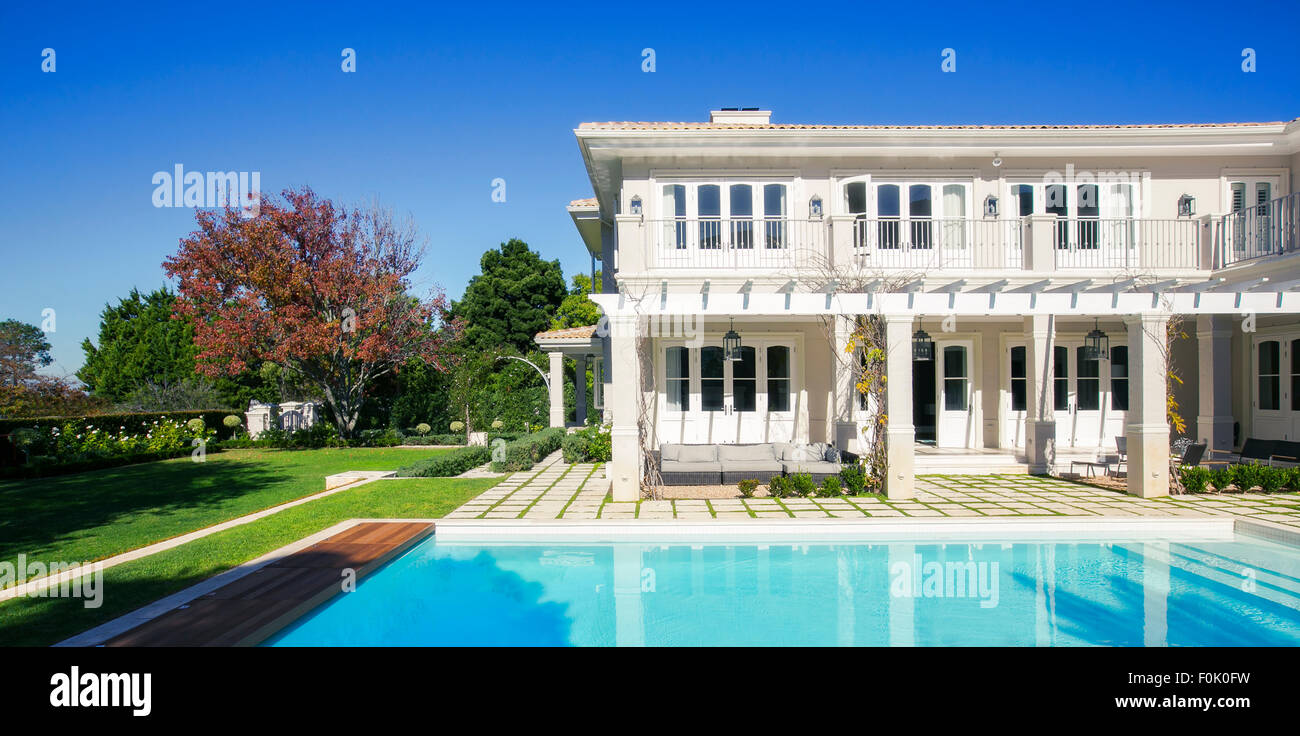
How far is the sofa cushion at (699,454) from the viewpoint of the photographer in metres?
11.7

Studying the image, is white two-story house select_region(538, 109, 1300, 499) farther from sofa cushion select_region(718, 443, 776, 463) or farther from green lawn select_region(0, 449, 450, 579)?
green lawn select_region(0, 449, 450, 579)

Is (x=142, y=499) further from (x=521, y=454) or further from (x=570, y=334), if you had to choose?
(x=570, y=334)

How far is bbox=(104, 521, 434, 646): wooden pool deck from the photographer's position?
4.57 meters

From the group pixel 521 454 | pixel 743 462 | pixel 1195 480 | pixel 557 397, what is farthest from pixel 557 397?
pixel 1195 480

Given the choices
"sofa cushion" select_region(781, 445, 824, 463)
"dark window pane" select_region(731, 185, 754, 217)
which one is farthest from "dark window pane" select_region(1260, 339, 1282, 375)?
"dark window pane" select_region(731, 185, 754, 217)

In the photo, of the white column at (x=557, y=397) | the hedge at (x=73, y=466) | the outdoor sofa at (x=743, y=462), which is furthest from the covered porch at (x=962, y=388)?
the hedge at (x=73, y=466)

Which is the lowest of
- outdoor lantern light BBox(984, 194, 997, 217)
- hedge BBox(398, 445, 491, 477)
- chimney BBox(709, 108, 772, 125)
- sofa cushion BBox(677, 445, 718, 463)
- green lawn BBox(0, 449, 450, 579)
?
green lawn BBox(0, 449, 450, 579)

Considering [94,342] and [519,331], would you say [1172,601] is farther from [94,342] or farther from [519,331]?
[94,342]

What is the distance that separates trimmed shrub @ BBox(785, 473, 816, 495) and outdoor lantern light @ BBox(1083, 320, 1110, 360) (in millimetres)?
7053

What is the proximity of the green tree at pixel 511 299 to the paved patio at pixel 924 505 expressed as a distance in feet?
86.2

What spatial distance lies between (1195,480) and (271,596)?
13.1 m

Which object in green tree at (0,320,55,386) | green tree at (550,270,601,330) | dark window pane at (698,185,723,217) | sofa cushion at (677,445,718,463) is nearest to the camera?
sofa cushion at (677,445,718,463)

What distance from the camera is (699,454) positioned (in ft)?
38.5
